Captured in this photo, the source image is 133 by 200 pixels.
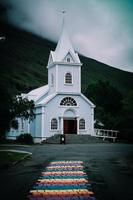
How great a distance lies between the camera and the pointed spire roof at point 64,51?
152ft

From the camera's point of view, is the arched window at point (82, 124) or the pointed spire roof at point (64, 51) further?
the pointed spire roof at point (64, 51)

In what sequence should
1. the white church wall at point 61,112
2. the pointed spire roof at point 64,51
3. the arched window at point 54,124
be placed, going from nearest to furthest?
the white church wall at point 61,112 < the arched window at point 54,124 < the pointed spire roof at point 64,51

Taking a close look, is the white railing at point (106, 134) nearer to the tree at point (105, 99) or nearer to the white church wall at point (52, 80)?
the tree at point (105, 99)

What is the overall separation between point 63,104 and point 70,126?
2713mm

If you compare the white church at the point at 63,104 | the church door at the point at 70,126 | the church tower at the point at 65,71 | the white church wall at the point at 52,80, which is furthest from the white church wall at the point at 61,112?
the white church wall at the point at 52,80

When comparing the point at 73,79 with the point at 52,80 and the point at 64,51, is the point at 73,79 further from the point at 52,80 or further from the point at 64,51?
the point at 64,51

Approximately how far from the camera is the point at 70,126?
1800 inches

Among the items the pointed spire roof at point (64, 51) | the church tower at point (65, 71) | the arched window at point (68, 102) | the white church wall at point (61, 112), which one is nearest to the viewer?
the white church wall at point (61, 112)

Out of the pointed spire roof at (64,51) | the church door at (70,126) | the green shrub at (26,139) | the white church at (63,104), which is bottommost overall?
the green shrub at (26,139)

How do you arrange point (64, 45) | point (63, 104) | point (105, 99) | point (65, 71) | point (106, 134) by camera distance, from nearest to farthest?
1. point (63, 104)
2. point (65, 71)
3. point (106, 134)
4. point (64, 45)
5. point (105, 99)

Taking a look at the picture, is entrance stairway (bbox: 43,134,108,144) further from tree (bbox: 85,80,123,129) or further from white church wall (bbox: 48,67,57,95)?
tree (bbox: 85,80,123,129)

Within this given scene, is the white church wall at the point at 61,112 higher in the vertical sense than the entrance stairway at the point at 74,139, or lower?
higher

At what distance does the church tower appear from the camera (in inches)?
1809

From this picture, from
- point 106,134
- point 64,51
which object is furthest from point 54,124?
point 64,51
